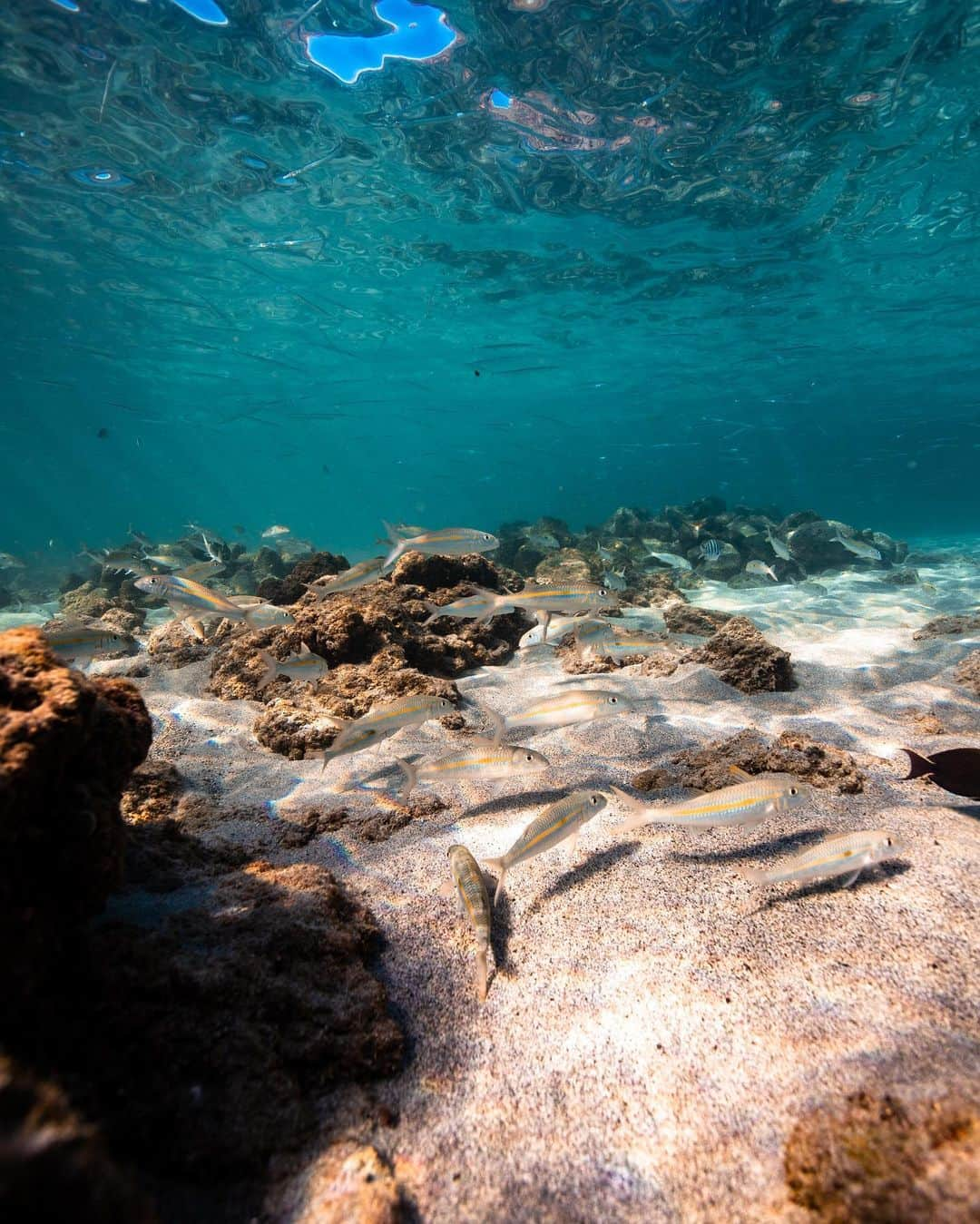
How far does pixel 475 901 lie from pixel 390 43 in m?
16.6

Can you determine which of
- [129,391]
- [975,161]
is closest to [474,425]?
[129,391]

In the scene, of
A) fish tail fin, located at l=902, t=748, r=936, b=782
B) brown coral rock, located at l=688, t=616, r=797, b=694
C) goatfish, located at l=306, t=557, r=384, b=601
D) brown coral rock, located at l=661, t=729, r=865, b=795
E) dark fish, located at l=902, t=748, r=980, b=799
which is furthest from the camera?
brown coral rock, located at l=688, t=616, r=797, b=694

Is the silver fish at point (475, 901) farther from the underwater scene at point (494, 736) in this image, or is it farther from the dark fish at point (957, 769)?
the dark fish at point (957, 769)

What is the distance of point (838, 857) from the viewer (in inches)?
97.9

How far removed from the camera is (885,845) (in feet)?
8.14

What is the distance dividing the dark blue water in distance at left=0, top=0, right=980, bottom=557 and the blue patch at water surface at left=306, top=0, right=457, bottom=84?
0.07m

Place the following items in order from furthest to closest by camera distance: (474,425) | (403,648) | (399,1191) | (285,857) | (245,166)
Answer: (474,425)
(245,166)
(403,648)
(285,857)
(399,1191)

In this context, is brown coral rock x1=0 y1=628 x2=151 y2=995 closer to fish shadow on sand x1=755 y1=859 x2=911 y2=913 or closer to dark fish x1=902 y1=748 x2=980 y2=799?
fish shadow on sand x1=755 y1=859 x2=911 y2=913

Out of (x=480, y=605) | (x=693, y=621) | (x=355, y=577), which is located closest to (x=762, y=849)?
(x=480, y=605)

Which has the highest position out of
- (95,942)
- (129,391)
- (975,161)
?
(129,391)

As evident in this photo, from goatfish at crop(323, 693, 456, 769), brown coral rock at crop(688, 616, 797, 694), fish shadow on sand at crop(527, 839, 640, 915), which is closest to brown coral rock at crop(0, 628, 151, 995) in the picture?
goatfish at crop(323, 693, 456, 769)

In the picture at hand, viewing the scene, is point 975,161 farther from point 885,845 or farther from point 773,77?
point 885,845

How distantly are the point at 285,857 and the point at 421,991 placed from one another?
132 centimetres

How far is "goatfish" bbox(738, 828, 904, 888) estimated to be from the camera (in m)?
2.48
